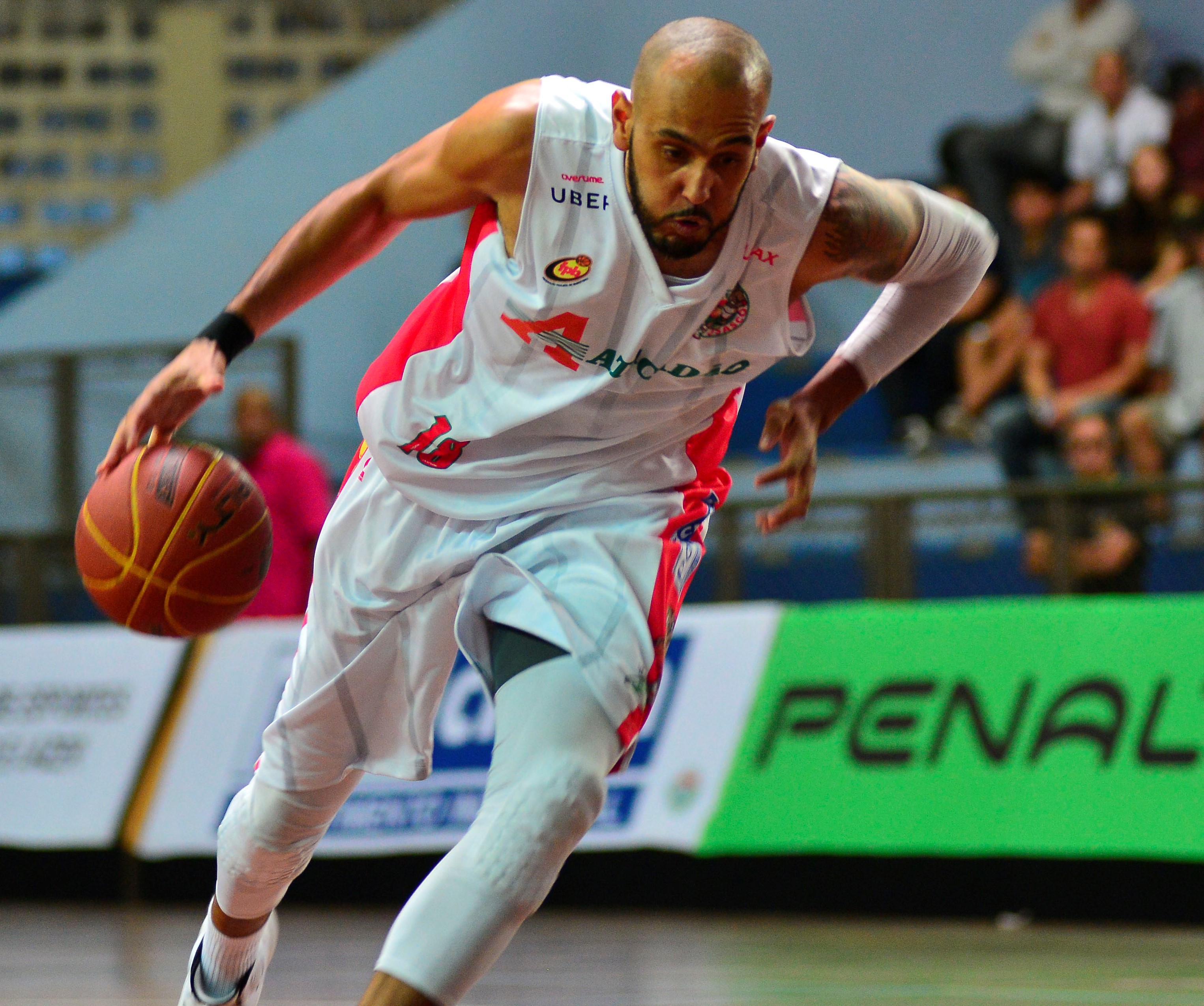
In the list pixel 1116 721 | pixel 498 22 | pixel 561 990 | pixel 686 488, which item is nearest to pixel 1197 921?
pixel 1116 721

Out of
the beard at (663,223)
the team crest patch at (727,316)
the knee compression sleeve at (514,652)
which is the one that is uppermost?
the beard at (663,223)

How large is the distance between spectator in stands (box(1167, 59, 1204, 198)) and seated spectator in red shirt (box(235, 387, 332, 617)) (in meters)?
5.28

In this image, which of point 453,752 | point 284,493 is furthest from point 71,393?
point 453,752

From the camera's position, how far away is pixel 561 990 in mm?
4945

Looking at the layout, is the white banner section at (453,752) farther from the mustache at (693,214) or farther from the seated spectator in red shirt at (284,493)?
the mustache at (693,214)

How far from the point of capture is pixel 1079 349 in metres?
9.43

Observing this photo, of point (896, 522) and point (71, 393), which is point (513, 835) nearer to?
point (896, 522)

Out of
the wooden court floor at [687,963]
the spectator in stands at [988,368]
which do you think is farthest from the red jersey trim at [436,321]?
the spectator in stands at [988,368]

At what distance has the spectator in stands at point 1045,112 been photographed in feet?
35.8

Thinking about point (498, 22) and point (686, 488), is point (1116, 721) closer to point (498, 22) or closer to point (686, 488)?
point (686, 488)

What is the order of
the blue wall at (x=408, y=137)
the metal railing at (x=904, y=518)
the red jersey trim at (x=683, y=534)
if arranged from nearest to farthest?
1. the red jersey trim at (x=683, y=534)
2. the metal railing at (x=904, y=518)
3. the blue wall at (x=408, y=137)

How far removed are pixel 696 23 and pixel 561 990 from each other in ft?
9.45

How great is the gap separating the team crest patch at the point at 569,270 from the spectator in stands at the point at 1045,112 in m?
8.10

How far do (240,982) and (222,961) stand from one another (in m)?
0.07
